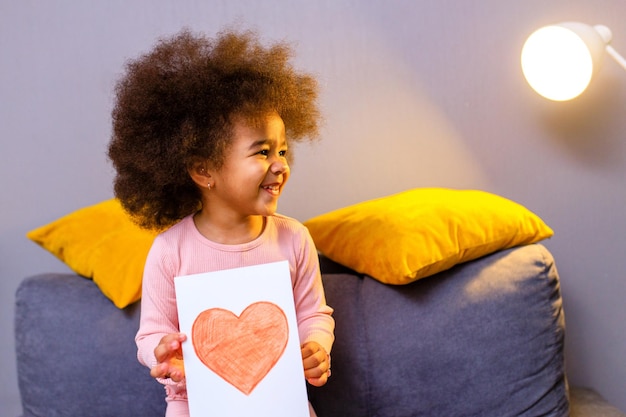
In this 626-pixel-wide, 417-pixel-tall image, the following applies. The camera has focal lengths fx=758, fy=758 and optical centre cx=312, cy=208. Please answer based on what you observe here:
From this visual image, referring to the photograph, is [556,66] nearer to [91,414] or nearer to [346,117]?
[346,117]

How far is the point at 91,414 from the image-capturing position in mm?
Result: 1705

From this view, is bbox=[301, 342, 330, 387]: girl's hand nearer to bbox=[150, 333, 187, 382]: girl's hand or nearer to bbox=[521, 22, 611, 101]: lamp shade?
bbox=[150, 333, 187, 382]: girl's hand

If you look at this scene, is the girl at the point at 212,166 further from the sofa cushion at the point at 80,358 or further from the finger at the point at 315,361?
the sofa cushion at the point at 80,358

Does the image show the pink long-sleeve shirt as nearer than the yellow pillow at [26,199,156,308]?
Yes

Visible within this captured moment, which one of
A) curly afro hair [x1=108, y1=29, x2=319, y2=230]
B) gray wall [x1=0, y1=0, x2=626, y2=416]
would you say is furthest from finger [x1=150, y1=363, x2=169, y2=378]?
gray wall [x1=0, y1=0, x2=626, y2=416]

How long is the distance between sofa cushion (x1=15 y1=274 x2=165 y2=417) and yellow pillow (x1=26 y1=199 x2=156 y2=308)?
0.16 feet

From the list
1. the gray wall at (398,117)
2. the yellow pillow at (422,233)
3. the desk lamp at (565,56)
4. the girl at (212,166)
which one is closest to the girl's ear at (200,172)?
the girl at (212,166)

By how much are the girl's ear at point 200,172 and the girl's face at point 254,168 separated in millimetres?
20

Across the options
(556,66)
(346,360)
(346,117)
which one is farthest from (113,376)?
(556,66)

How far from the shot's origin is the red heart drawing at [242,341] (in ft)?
4.09

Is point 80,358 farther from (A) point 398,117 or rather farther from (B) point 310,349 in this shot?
(A) point 398,117

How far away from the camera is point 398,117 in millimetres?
2035

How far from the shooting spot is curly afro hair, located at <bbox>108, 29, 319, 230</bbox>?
1.32 m

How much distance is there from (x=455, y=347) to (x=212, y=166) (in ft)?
2.22
